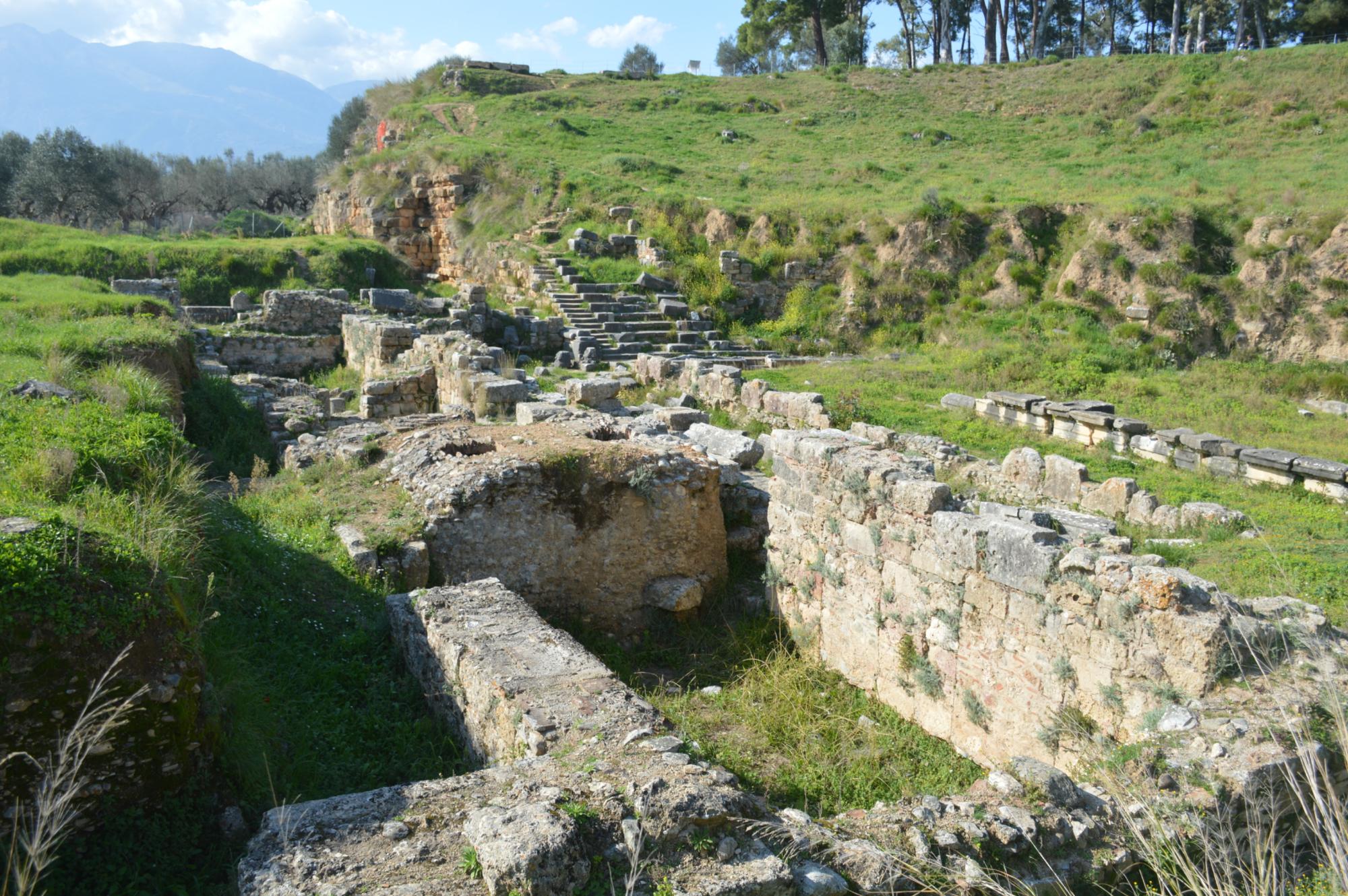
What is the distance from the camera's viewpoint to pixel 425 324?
Result: 747 inches

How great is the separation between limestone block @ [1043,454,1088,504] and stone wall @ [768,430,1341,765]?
12.3 feet

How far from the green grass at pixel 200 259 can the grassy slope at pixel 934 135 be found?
691 cm

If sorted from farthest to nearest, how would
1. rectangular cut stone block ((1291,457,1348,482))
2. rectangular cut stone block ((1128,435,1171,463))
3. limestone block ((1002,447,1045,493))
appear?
rectangular cut stone block ((1128,435,1171,463)) → limestone block ((1002,447,1045,493)) → rectangular cut stone block ((1291,457,1348,482))

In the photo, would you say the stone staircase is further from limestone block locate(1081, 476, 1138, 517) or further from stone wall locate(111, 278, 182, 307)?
limestone block locate(1081, 476, 1138, 517)

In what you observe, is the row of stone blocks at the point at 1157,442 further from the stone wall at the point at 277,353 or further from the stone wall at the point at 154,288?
the stone wall at the point at 154,288

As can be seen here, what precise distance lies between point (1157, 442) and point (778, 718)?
9094 millimetres

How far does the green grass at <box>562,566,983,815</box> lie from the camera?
18.3 ft

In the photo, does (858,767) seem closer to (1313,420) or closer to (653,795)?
(653,795)

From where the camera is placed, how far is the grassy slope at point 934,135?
1007 inches

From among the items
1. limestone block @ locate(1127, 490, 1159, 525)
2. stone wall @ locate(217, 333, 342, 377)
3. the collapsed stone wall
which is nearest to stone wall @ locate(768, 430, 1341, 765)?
the collapsed stone wall

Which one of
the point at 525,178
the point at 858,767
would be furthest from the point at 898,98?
the point at 858,767

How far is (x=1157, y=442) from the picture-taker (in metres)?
12.7

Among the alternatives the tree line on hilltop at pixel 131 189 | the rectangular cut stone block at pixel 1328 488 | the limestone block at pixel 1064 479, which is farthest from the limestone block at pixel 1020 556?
the tree line on hilltop at pixel 131 189

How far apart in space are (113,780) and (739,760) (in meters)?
3.42
